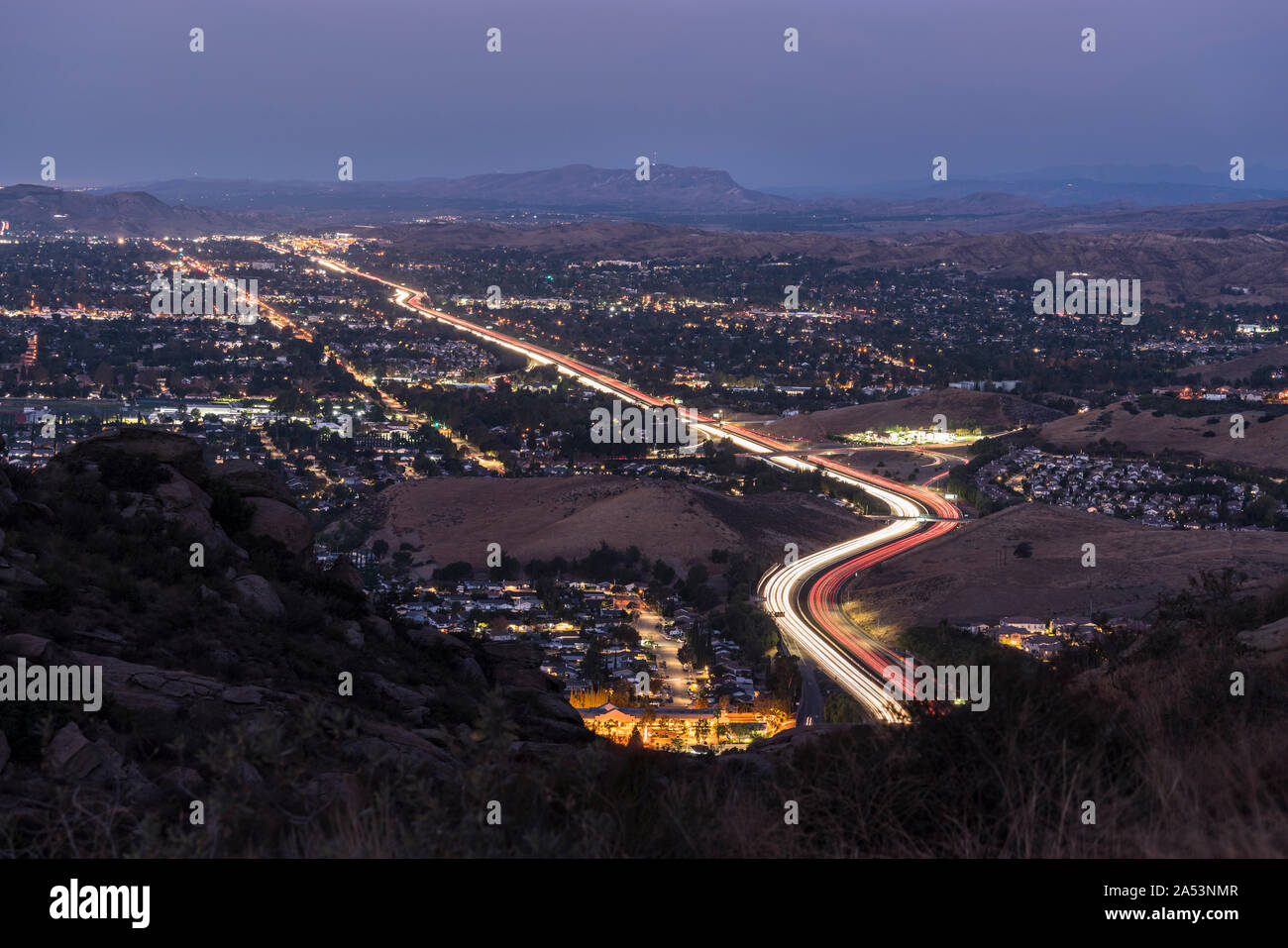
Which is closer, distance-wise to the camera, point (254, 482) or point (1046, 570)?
point (254, 482)

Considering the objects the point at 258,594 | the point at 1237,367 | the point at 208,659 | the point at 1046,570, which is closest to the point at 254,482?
the point at 258,594

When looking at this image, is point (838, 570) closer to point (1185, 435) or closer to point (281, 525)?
point (281, 525)

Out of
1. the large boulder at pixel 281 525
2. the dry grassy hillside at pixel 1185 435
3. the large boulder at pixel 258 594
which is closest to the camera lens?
the large boulder at pixel 258 594

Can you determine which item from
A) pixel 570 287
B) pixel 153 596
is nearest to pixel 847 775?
pixel 153 596

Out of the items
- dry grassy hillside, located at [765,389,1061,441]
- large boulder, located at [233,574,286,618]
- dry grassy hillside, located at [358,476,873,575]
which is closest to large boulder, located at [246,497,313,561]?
large boulder, located at [233,574,286,618]

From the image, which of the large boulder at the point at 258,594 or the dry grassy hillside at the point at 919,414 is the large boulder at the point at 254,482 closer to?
the large boulder at the point at 258,594

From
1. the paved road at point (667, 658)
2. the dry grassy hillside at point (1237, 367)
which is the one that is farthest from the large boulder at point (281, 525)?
the dry grassy hillside at point (1237, 367)
